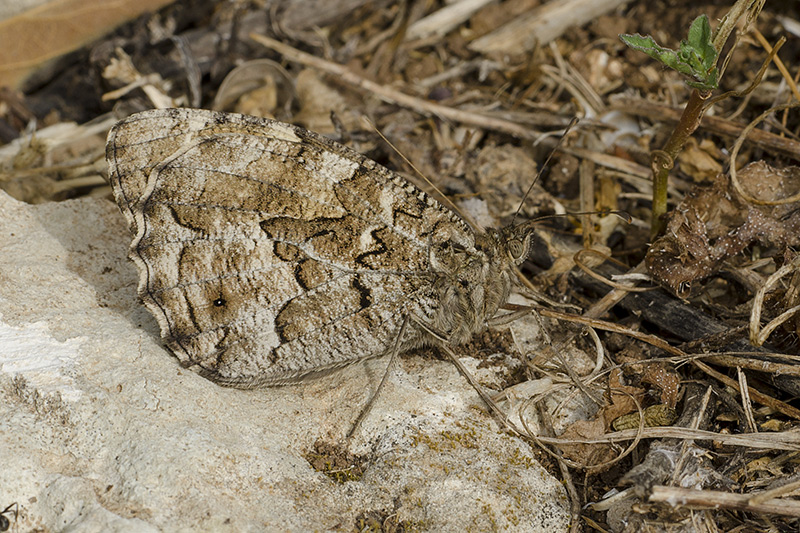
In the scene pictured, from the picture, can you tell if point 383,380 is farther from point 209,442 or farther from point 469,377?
point 209,442

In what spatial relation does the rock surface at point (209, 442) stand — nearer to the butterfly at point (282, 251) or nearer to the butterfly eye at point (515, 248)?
the butterfly at point (282, 251)

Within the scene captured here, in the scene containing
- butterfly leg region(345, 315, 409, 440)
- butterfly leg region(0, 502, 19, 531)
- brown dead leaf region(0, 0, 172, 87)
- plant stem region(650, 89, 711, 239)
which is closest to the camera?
butterfly leg region(0, 502, 19, 531)

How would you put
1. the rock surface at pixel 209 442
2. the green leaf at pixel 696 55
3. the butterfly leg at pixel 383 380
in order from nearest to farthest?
1. the rock surface at pixel 209 442
2. the green leaf at pixel 696 55
3. the butterfly leg at pixel 383 380

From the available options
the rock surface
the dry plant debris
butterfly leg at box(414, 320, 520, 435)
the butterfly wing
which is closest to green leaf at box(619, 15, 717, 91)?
the dry plant debris

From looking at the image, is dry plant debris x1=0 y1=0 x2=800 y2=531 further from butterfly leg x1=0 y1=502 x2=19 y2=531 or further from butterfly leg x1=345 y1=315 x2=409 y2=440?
butterfly leg x1=0 y1=502 x2=19 y2=531

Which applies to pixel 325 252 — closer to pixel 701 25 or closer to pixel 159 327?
pixel 159 327

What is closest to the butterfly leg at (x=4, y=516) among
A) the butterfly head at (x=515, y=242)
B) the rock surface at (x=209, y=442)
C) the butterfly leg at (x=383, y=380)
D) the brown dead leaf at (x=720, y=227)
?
the rock surface at (x=209, y=442)

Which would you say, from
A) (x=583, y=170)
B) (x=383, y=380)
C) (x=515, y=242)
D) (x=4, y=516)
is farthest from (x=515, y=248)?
(x=4, y=516)
